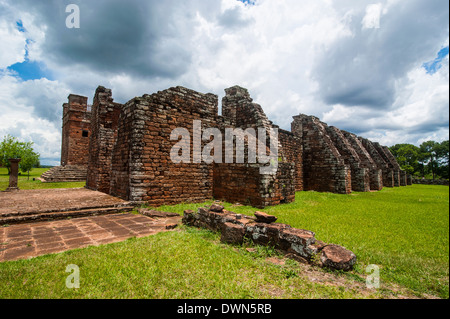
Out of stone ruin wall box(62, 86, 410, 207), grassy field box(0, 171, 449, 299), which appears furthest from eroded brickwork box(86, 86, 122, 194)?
grassy field box(0, 171, 449, 299)

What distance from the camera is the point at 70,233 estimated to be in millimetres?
4379

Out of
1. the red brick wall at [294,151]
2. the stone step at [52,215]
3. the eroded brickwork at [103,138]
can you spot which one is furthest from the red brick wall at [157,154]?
the red brick wall at [294,151]

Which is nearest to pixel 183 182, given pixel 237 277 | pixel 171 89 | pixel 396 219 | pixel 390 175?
pixel 171 89

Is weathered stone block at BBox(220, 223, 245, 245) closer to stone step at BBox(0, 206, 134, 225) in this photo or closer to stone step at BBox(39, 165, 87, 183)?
stone step at BBox(0, 206, 134, 225)

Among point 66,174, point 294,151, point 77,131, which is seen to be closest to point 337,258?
point 294,151

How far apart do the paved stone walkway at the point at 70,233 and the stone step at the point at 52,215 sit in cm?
20

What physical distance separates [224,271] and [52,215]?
17.3 ft

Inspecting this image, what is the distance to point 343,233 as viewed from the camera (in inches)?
171

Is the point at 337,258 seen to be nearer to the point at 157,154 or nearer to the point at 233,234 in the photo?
the point at 233,234

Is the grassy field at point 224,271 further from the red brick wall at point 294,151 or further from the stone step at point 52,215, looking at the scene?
the red brick wall at point 294,151

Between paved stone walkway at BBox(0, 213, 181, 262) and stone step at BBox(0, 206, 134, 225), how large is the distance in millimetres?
197
